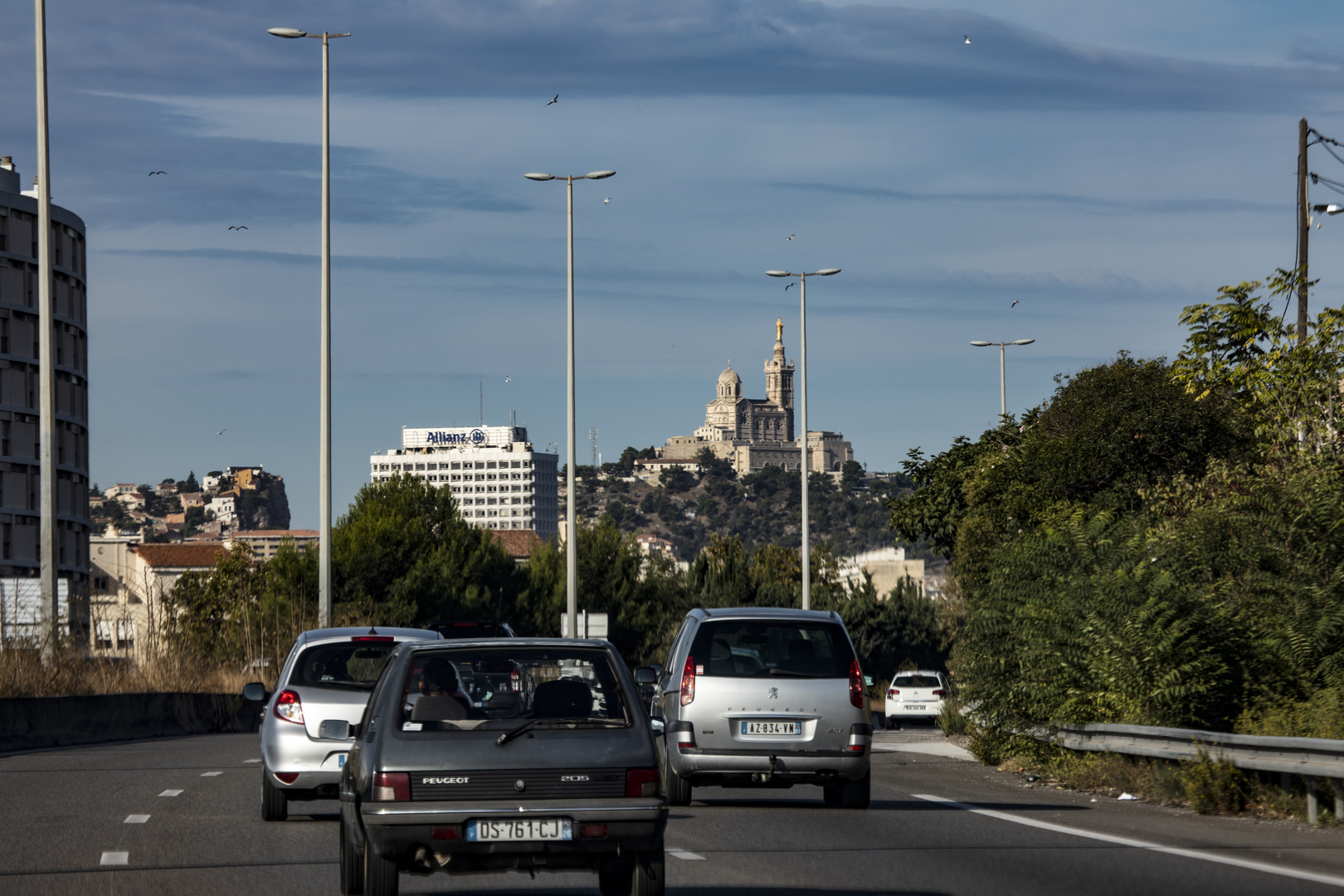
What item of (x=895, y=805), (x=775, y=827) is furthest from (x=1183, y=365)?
(x=775, y=827)

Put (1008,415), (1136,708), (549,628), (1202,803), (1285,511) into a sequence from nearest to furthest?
(1202,803) < (1136,708) < (1285,511) < (1008,415) < (549,628)

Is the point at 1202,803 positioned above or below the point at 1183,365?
below

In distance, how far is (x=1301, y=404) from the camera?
25438 millimetres

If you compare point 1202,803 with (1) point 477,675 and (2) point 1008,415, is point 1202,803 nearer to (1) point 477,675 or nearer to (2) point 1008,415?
(1) point 477,675

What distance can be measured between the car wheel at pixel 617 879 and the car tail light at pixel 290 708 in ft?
16.9

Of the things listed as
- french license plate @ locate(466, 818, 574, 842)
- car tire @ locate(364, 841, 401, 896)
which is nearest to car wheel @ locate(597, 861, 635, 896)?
french license plate @ locate(466, 818, 574, 842)

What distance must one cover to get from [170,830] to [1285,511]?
11.1 m

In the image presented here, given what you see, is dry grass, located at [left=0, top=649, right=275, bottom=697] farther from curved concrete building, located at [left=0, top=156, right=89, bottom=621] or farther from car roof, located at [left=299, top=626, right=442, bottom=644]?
curved concrete building, located at [left=0, top=156, right=89, bottom=621]

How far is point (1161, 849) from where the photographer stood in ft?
36.5

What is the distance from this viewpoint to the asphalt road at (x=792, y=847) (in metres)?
9.68

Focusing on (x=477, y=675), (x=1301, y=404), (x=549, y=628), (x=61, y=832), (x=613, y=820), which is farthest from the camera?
(x=549, y=628)

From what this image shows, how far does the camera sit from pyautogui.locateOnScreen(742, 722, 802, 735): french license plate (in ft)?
47.4

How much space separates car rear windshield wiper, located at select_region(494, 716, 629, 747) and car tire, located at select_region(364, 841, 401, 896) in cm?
79

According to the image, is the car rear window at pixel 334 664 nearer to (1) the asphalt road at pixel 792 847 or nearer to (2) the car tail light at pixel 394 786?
(1) the asphalt road at pixel 792 847
